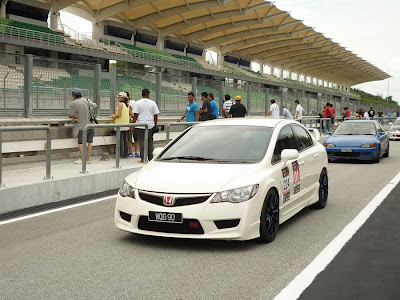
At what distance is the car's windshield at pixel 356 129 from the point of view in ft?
60.4

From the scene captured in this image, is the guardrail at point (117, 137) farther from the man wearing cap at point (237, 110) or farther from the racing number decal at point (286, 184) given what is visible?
the man wearing cap at point (237, 110)

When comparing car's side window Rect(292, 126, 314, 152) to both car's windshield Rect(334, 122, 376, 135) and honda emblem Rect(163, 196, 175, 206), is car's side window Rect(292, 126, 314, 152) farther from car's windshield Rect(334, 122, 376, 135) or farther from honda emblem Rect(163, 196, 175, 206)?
car's windshield Rect(334, 122, 376, 135)

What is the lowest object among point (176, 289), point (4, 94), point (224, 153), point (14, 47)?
point (176, 289)

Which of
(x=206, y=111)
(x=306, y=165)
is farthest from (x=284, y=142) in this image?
(x=206, y=111)

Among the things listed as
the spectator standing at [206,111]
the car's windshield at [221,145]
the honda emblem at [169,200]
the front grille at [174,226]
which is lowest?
the front grille at [174,226]

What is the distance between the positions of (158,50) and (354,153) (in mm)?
47131

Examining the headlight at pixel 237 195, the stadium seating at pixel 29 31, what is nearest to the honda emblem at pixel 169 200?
the headlight at pixel 237 195

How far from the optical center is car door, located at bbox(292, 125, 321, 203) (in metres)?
7.62

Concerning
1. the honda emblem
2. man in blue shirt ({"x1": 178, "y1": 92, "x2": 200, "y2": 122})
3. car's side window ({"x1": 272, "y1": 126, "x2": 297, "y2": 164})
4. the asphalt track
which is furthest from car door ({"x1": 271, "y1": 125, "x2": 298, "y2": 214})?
man in blue shirt ({"x1": 178, "y1": 92, "x2": 200, "y2": 122})

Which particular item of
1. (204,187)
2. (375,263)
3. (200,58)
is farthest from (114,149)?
(200,58)

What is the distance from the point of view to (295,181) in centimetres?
734

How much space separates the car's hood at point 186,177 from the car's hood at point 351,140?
11359 mm

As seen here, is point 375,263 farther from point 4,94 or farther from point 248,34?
point 248,34

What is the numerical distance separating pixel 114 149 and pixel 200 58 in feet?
208
